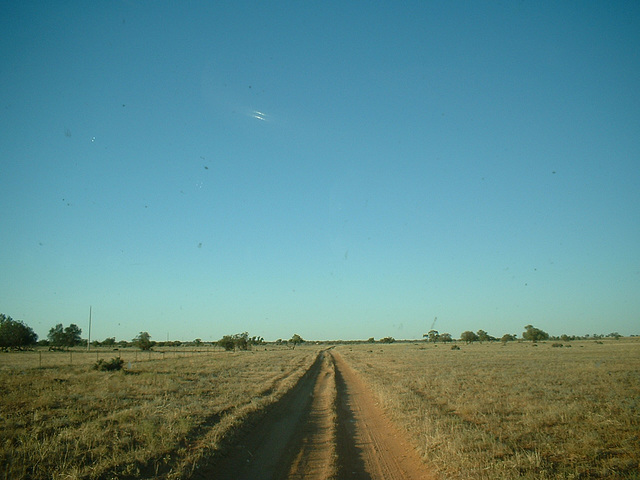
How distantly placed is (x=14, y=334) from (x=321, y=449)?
265 feet

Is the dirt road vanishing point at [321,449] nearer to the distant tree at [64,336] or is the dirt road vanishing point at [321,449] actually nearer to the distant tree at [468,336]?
the distant tree at [64,336]

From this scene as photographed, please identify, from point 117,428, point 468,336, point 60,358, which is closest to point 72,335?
point 60,358

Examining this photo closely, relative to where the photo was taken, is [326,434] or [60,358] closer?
[326,434]

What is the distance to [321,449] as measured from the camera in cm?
945

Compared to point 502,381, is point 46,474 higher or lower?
higher

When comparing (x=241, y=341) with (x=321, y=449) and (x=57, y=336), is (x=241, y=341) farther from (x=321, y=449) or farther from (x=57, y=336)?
(x=321, y=449)

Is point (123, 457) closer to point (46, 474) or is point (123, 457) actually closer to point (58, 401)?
point (46, 474)

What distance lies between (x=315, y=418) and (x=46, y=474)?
27.4 ft

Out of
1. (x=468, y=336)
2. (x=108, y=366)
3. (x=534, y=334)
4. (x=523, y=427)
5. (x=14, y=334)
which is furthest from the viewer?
(x=468, y=336)

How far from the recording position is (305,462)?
8.45 meters

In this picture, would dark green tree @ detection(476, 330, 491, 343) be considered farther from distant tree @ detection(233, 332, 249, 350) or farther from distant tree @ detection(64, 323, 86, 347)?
distant tree @ detection(64, 323, 86, 347)

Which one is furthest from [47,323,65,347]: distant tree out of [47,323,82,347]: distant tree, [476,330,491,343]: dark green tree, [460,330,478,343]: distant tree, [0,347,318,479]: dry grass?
[476,330,491,343]: dark green tree

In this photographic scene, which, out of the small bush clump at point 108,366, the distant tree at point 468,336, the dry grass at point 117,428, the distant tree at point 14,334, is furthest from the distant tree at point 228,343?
the distant tree at point 468,336

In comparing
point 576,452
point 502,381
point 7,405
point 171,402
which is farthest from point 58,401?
point 502,381
